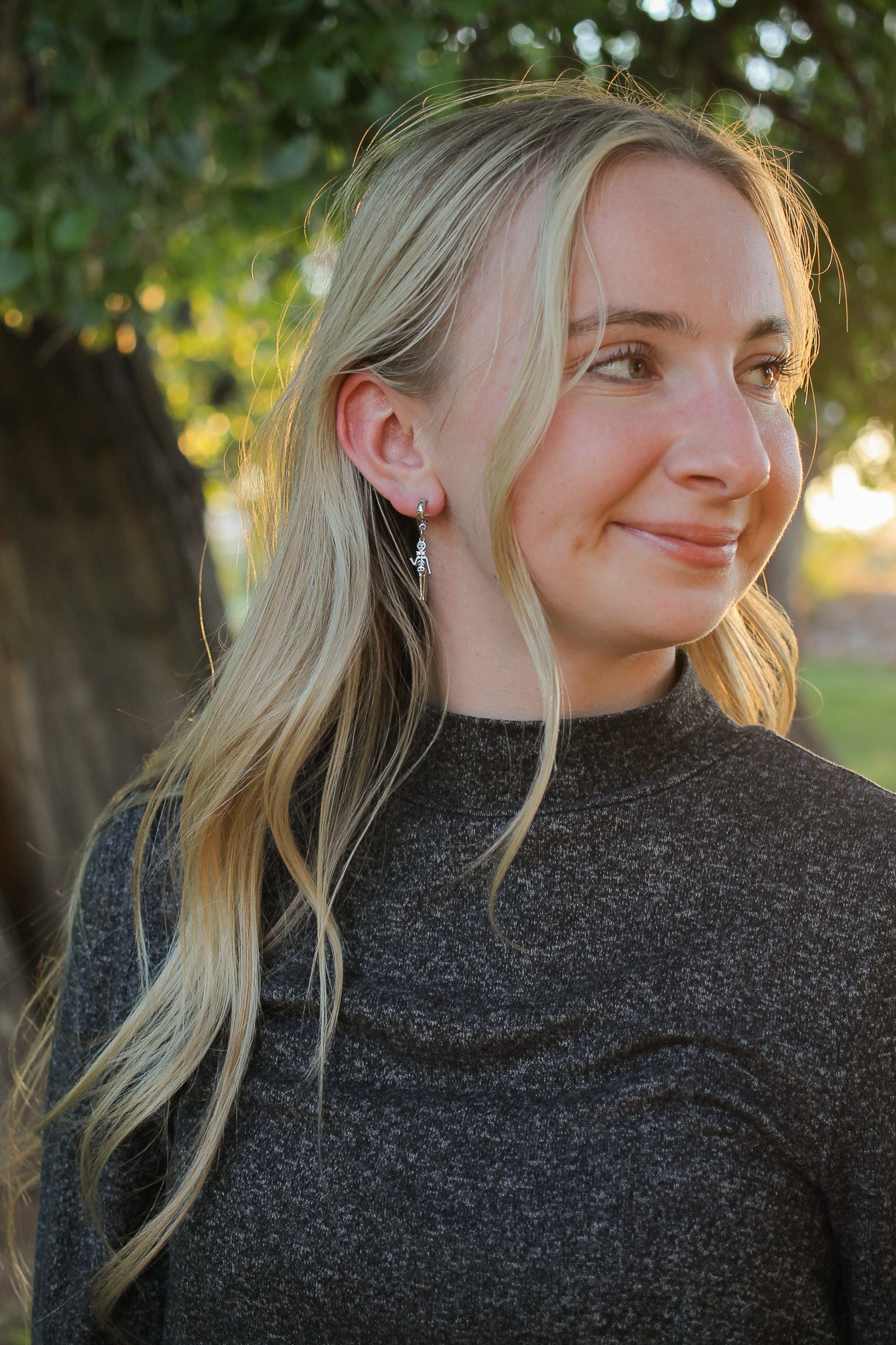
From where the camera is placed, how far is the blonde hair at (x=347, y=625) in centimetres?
141

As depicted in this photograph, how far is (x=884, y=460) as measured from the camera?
387cm

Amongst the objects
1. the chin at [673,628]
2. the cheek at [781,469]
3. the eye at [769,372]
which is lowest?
the chin at [673,628]

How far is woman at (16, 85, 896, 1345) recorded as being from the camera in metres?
1.27


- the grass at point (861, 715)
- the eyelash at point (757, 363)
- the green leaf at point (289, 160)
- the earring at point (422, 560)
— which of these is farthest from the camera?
the grass at point (861, 715)

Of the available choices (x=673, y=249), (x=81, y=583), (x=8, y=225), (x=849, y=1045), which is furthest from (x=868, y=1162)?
(x=81, y=583)

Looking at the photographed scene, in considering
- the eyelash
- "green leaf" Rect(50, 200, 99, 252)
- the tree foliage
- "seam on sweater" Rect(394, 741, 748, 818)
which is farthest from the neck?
"green leaf" Rect(50, 200, 99, 252)

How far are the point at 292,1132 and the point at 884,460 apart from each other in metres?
3.17

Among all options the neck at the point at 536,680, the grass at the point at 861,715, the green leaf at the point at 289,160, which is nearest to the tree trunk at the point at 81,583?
the green leaf at the point at 289,160

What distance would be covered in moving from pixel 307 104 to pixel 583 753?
1.44m

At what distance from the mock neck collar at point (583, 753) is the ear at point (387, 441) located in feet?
0.98

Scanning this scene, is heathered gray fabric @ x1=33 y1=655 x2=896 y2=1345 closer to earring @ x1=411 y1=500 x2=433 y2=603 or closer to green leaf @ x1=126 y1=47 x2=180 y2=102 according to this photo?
earring @ x1=411 y1=500 x2=433 y2=603

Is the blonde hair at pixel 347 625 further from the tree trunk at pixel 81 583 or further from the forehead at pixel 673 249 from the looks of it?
the tree trunk at pixel 81 583

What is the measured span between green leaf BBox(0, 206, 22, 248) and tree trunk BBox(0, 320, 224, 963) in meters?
0.86

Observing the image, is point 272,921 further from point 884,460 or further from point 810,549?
point 810,549
